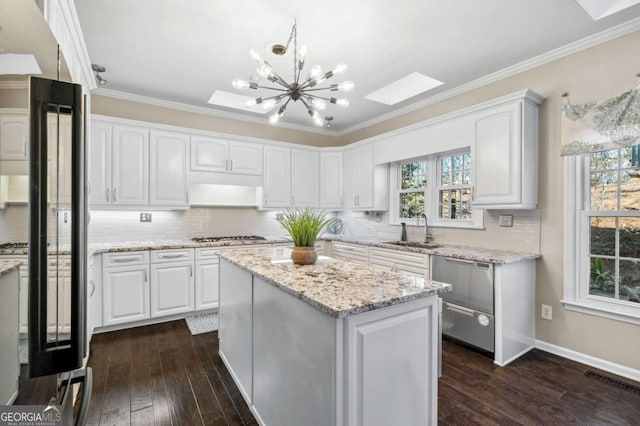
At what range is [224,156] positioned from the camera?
4230mm

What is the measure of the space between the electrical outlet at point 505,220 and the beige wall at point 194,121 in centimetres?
323

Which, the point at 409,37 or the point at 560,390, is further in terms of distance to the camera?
the point at 409,37

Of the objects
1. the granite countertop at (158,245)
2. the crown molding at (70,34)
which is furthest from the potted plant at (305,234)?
the granite countertop at (158,245)

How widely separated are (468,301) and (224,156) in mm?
3363

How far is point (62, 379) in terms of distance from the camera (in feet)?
2.07

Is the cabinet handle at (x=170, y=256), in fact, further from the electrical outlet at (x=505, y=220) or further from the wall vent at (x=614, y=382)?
the wall vent at (x=614, y=382)

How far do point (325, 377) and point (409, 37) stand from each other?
2.65 metres

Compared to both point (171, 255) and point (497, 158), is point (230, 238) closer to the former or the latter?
point (171, 255)

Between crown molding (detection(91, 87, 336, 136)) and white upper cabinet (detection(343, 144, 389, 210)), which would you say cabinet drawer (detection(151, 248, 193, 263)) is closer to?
crown molding (detection(91, 87, 336, 136))

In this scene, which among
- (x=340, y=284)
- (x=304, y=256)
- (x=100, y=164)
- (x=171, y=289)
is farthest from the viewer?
(x=171, y=289)

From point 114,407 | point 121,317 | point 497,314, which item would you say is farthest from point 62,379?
point 121,317

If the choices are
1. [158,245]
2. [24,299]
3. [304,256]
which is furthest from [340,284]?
[158,245]

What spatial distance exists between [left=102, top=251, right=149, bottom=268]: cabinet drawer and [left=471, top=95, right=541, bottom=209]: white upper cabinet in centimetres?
359

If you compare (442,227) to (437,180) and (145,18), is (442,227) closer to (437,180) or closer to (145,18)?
(437,180)
